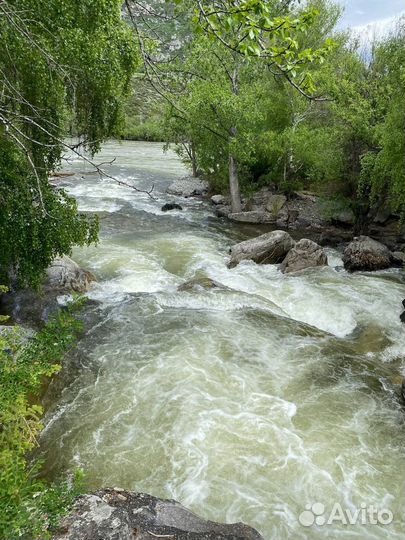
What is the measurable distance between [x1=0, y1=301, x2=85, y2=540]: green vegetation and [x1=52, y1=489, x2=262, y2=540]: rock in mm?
178

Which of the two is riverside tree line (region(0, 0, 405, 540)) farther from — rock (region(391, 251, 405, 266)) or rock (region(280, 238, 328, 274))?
rock (region(280, 238, 328, 274))

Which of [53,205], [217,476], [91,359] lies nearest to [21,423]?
[217,476]

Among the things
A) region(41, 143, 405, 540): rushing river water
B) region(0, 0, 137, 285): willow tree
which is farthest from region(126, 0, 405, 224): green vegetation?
region(41, 143, 405, 540): rushing river water

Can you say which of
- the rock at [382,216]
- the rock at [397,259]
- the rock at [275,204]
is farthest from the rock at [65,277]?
the rock at [382,216]

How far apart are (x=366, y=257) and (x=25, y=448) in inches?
561

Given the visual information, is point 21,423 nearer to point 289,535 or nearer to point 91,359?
point 289,535

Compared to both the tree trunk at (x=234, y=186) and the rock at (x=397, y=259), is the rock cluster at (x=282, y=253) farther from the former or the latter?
the tree trunk at (x=234, y=186)

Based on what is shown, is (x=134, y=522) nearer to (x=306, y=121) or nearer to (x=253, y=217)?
(x=253, y=217)

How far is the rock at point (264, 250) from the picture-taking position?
15.7 meters

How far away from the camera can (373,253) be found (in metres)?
15.6

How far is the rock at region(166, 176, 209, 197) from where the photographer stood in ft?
94.3

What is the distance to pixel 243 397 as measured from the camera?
769cm

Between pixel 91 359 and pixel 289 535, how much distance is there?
5.60m

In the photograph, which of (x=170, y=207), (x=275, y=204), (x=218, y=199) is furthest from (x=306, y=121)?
(x=170, y=207)
